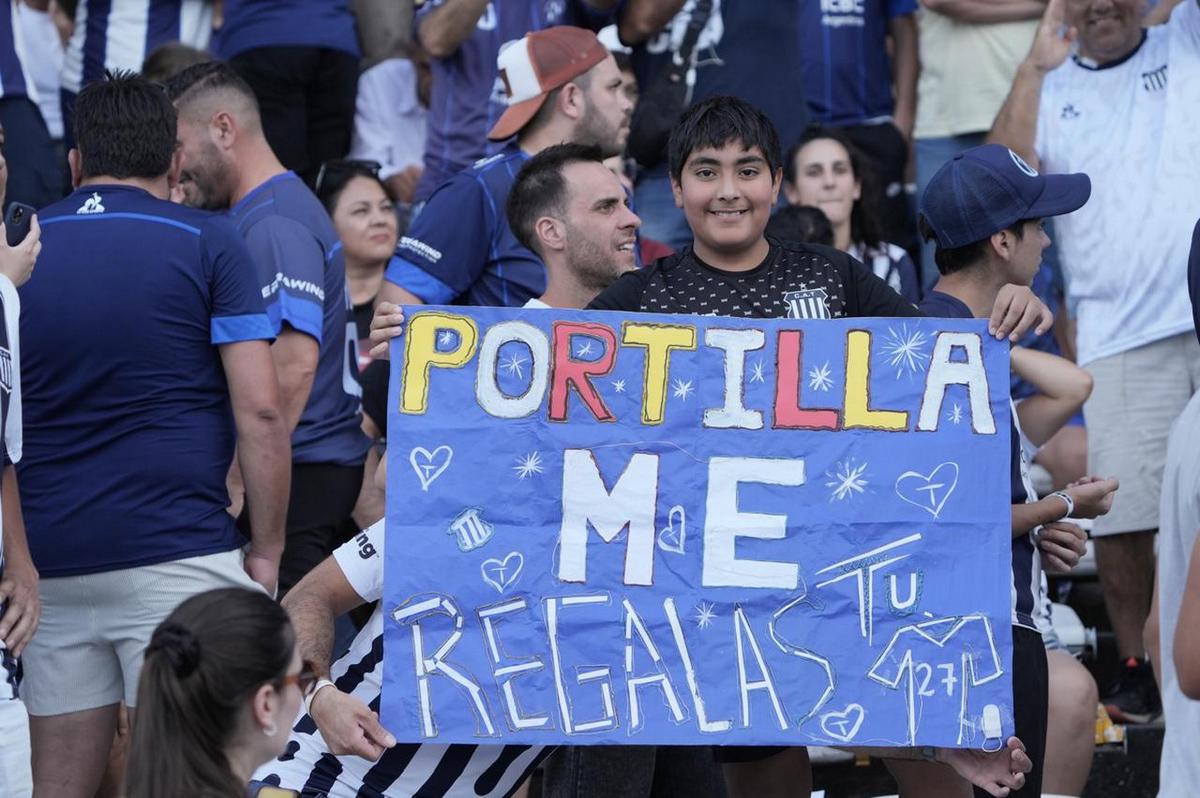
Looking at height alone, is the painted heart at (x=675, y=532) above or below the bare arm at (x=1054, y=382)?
below

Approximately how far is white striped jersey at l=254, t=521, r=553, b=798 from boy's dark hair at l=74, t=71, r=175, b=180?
117cm

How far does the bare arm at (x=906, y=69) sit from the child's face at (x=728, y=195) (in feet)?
12.6

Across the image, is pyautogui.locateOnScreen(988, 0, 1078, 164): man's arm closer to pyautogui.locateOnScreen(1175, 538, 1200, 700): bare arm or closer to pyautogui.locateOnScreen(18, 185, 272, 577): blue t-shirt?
pyautogui.locateOnScreen(18, 185, 272, 577): blue t-shirt

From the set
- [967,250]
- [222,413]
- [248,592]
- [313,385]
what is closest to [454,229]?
[313,385]

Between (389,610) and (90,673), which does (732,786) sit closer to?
(389,610)

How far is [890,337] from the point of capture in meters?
3.81

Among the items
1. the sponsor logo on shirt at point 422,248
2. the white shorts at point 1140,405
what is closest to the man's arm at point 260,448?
the sponsor logo on shirt at point 422,248

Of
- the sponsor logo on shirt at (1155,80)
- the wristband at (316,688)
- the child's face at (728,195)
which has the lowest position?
the wristband at (316,688)

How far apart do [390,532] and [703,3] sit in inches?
158

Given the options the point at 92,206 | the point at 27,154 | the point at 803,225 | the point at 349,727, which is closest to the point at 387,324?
the point at 349,727

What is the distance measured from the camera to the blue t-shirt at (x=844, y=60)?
307 inches

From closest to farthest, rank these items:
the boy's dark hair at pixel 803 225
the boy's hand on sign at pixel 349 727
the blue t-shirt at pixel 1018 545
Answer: the boy's hand on sign at pixel 349 727 < the blue t-shirt at pixel 1018 545 < the boy's dark hair at pixel 803 225

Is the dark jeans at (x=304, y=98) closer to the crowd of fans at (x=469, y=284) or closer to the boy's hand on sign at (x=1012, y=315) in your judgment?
the crowd of fans at (x=469, y=284)

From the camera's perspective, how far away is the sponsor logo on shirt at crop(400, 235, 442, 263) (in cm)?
562
